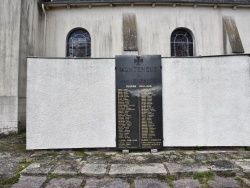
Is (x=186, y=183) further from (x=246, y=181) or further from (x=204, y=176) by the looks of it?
(x=246, y=181)

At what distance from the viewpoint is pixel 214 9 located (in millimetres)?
10336

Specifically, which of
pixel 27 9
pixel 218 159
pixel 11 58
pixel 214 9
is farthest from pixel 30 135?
pixel 214 9

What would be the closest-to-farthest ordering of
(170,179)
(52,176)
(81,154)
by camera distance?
(170,179)
(52,176)
(81,154)

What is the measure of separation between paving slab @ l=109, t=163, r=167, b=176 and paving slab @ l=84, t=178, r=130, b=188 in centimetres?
21

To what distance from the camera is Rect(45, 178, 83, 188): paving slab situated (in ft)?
10.2

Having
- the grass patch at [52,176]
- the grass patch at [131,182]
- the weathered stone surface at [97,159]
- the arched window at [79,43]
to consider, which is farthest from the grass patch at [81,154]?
the arched window at [79,43]

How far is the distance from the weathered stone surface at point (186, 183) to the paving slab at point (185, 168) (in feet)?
0.78

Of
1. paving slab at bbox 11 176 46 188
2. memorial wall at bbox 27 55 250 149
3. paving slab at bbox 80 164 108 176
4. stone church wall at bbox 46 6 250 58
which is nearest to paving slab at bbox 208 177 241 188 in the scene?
memorial wall at bbox 27 55 250 149

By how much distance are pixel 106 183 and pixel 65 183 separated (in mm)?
689

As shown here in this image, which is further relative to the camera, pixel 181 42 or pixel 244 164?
pixel 181 42

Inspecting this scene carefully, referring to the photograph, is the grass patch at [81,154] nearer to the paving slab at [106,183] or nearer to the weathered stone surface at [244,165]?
the paving slab at [106,183]

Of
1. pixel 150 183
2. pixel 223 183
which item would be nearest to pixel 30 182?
pixel 150 183

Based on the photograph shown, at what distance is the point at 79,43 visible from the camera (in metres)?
10.3

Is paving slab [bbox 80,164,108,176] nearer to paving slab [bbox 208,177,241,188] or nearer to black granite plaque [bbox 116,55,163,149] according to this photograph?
black granite plaque [bbox 116,55,163,149]
